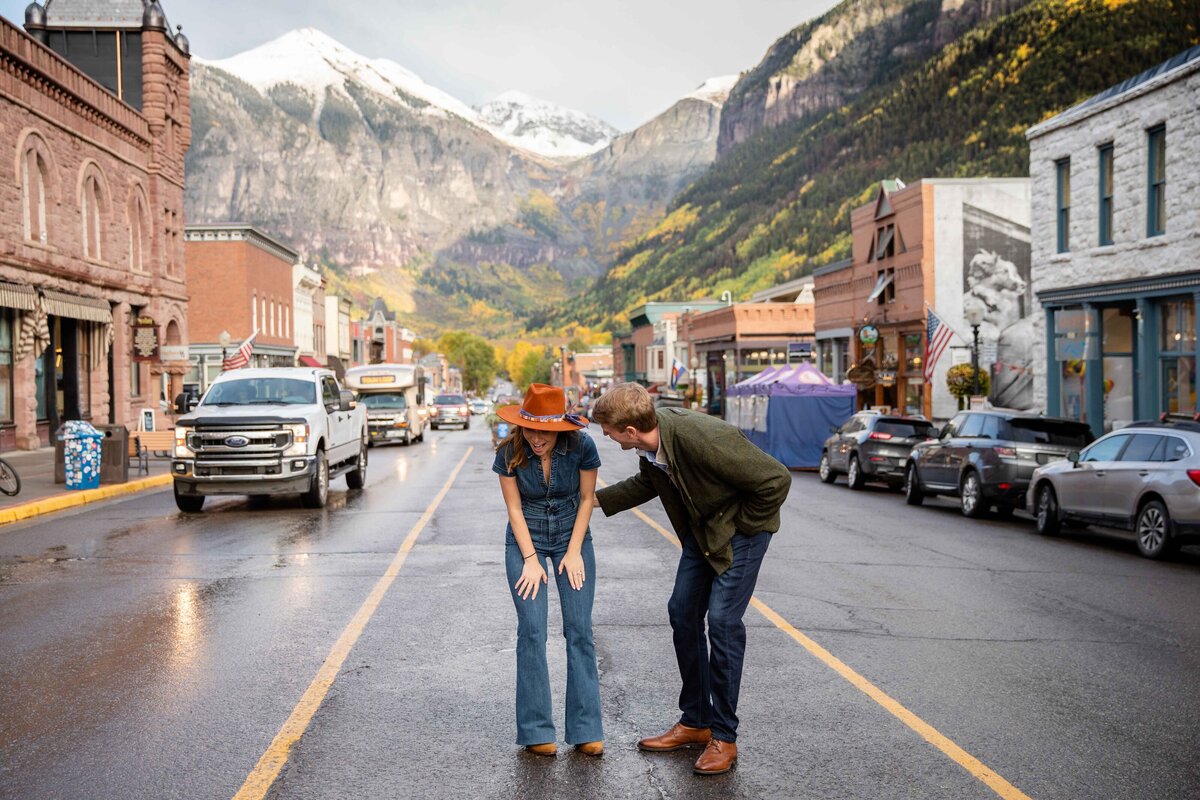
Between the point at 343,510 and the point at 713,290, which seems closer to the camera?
the point at 343,510

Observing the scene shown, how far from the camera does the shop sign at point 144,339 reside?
40.2 meters

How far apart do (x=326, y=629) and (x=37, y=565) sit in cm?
529

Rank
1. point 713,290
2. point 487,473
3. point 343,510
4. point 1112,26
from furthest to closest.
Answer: point 713,290
point 1112,26
point 487,473
point 343,510

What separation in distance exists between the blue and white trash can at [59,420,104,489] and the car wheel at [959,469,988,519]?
49.8 feet

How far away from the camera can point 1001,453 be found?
18.2 m

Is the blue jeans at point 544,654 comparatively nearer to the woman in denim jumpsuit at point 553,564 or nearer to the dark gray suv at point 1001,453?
the woman in denim jumpsuit at point 553,564

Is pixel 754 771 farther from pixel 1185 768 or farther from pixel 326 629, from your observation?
pixel 326 629

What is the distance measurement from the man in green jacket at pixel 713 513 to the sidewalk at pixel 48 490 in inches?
556

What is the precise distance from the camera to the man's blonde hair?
17.3ft

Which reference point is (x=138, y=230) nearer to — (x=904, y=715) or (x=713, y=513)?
(x=904, y=715)

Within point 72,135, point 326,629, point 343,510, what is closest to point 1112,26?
point 72,135

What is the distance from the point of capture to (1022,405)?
41.2m

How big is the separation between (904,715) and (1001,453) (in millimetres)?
12688

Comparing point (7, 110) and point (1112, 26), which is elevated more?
point (1112, 26)
